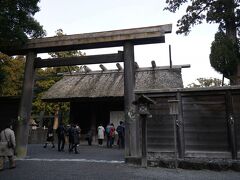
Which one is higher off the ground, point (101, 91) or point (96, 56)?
point (96, 56)

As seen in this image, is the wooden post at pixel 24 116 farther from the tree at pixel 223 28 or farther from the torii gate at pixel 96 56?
the tree at pixel 223 28

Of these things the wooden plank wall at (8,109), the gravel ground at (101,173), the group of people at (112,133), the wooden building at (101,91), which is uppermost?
the wooden building at (101,91)

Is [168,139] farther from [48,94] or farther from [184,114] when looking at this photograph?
[48,94]

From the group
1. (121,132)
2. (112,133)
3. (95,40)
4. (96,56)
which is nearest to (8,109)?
(96,56)

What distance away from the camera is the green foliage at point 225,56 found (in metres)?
12.6

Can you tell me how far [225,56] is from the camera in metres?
12.6

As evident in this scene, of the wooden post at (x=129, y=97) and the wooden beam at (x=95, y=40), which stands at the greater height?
the wooden beam at (x=95, y=40)

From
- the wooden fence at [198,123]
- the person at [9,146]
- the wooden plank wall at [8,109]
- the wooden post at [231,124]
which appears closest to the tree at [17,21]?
the wooden plank wall at [8,109]

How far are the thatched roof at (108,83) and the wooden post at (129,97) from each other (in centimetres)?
639

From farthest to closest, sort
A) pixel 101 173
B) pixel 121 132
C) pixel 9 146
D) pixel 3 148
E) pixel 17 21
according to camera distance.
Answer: pixel 121 132, pixel 17 21, pixel 9 146, pixel 3 148, pixel 101 173

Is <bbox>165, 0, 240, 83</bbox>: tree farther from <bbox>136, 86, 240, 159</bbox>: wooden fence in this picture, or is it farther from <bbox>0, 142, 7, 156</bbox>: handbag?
<bbox>0, 142, 7, 156</bbox>: handbag

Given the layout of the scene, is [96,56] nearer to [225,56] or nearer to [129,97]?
[129,97]

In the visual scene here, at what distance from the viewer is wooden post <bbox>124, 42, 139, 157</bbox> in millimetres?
9914

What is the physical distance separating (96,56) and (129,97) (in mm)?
2535
